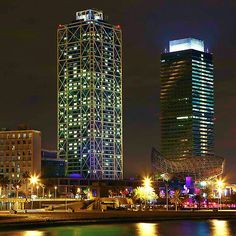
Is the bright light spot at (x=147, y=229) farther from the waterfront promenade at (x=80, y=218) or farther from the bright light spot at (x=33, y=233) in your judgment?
the bright light spot at (x=33, y=233)

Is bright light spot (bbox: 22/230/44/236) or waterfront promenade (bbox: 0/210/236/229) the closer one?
bright light spot (bbox: 22/230/44/236)

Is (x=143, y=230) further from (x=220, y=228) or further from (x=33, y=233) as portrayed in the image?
(x=33, y=233)

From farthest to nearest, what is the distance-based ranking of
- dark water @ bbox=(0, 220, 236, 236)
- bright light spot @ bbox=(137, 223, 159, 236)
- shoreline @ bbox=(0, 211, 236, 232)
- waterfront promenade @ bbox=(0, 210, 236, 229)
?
waterfront promenade @ bbox=(0, 210, 236, 229) < shoreline @ bbox=(0, 211, 236, 232) < bright light spot @ bbox=(137, 223, 159, 236) < dark water @ bbox=(0, 220, 236, 236)

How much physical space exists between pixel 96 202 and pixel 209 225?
187 ft

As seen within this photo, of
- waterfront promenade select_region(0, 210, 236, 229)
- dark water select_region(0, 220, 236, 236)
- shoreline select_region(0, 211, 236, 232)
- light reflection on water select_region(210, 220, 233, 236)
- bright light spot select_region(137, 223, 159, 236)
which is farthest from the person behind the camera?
waterfront promenade select_region(0, 210, 236, 229)

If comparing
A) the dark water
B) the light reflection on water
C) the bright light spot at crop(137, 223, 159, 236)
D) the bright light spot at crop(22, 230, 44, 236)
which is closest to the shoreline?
the dark water

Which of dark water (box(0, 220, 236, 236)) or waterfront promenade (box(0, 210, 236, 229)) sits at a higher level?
waterfront promenade (box(0, 210, 236, 229))

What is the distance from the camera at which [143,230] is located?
97.0m

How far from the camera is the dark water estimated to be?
91.0 meters

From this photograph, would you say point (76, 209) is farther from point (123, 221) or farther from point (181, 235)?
point (181, 235)

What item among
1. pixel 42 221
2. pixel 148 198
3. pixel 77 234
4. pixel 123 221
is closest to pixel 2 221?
pixel 42 221

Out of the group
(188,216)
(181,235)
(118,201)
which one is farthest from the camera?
(118,201)

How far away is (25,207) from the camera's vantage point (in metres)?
175

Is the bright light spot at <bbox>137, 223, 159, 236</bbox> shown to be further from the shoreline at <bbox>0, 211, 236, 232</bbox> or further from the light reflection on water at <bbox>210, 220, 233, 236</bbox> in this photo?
the light reflection on water at <bbox>210, 220, 233, 236</bbox>
